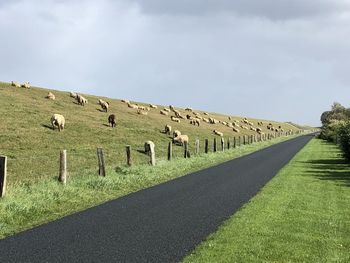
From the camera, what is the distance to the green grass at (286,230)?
9078 millimetres

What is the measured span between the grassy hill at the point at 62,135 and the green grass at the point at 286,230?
11371 mm

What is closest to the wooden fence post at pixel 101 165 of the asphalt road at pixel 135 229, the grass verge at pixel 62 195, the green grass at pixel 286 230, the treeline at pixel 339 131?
the grass verge at pixel 62 195

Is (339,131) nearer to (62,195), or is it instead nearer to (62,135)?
(62,135)

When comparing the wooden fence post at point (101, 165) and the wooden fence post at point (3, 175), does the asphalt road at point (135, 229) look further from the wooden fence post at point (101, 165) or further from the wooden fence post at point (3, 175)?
the wooden fence post at point (101, 165)

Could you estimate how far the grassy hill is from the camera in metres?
26.6

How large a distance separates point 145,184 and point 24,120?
24645mm

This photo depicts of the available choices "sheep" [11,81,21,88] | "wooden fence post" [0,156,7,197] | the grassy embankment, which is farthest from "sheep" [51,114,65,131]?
"sheep" [11,81,21,88]

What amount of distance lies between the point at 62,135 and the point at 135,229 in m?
29.5

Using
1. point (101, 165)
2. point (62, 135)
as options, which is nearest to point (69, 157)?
point (101, 165)

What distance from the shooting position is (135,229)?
11.5m

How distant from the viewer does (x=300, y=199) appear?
1636cm

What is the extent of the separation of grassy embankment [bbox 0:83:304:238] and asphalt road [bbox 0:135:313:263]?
1089mm

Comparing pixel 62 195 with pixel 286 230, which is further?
pixel 62 195

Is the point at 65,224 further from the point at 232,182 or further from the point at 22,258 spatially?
the point at 232,182
